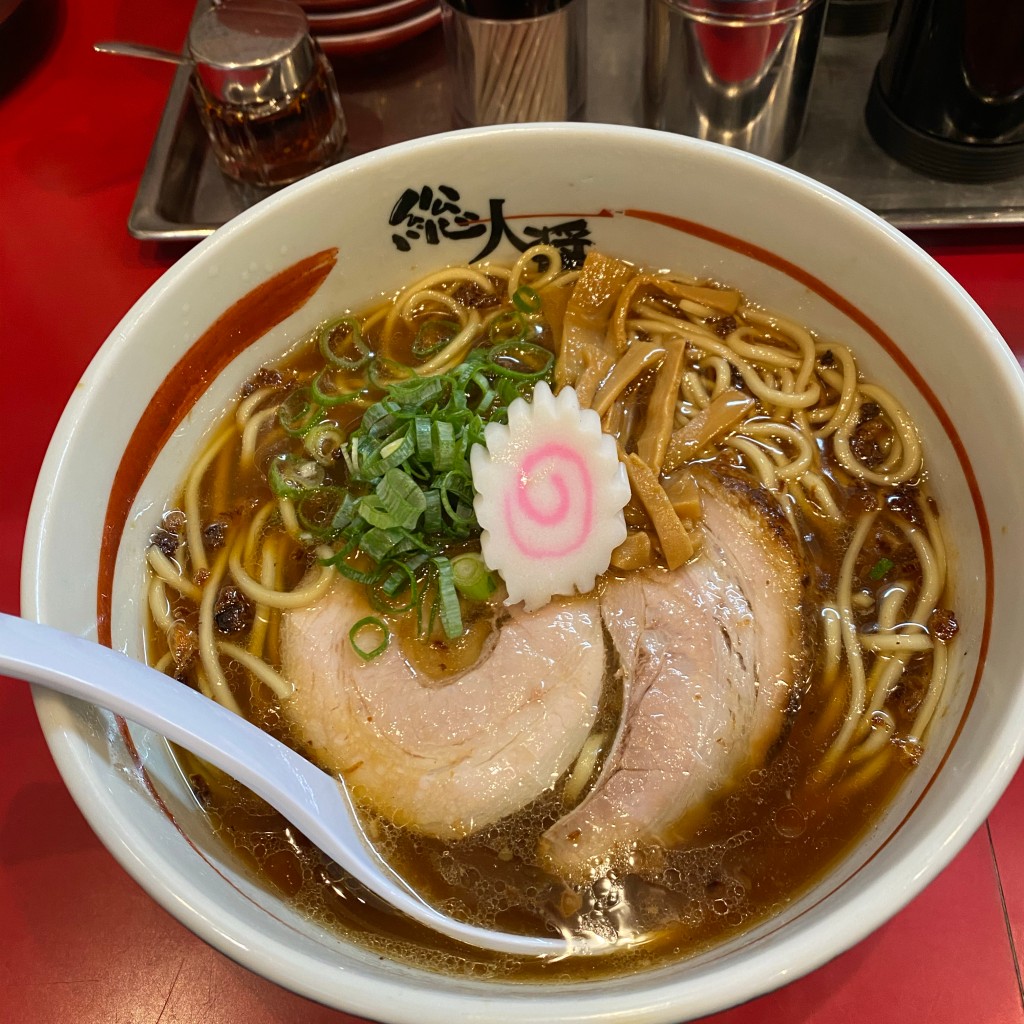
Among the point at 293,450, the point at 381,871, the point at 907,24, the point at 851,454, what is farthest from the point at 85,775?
the point at 907,24

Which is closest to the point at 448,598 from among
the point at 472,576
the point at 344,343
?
the point at 472,576

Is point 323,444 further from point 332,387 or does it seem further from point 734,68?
point 734,68

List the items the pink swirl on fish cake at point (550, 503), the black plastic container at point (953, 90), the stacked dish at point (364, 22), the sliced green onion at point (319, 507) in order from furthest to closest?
the stacked dish at point (364, 22), the black plastic container at point (953, 90), the sliced green onion at point (319, 507), the pink swirl on fish cake at point (550, 503)

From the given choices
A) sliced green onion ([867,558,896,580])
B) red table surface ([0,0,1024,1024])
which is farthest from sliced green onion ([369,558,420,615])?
sliced green onion ([867,558,896,580])

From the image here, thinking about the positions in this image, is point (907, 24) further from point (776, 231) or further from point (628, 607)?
point (628, 607)

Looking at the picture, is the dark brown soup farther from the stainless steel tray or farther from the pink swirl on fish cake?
the stainless steel tray

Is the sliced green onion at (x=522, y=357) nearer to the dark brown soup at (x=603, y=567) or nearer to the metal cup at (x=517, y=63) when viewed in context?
the dark brown soup at (x=603, y=567)

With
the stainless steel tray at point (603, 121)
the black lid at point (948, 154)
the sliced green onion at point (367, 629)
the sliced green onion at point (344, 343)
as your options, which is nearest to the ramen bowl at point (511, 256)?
the sliced green onion at point (344, 343)
